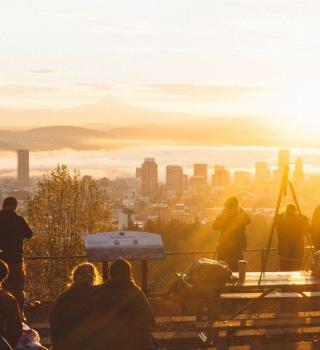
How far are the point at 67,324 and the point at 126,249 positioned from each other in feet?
11.9

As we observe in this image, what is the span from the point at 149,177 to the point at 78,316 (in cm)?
14734

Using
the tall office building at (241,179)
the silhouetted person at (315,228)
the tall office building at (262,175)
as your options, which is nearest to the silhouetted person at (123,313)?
the silhouetted person at (315,228)

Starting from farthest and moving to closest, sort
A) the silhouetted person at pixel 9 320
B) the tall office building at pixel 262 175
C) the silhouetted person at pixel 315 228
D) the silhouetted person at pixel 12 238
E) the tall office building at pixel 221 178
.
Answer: the tall office building at pixel 221 178, the tall office building at pixel 262 175, the silhouetted person at pixel 315 228, the silhouetted person at pixel 12 238, the silhouetted person at pixel 9 320

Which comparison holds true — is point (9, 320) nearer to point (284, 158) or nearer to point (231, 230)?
point (231, 230)

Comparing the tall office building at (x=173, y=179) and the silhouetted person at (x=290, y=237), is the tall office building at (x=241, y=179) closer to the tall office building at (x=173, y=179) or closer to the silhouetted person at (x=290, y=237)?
the tall office building at (x=173, y=179)

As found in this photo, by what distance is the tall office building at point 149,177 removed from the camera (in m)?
148

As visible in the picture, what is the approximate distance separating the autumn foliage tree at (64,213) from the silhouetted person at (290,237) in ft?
80.2

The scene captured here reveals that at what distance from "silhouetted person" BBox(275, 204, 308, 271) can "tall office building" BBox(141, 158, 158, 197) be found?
135 metres

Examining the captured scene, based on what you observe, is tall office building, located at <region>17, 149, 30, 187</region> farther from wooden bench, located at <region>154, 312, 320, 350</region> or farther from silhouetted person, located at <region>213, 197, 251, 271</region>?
wooden bench, located at <region>154, 312, 320, 350</region>

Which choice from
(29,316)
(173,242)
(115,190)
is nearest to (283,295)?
(29,316)

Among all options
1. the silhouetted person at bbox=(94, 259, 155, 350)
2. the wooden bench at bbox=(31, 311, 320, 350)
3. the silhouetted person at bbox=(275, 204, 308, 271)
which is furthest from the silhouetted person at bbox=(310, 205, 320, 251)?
the silhouetted person at bbox=(94, 259, 155, 350)

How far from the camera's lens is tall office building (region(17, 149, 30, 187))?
12566 centimetres

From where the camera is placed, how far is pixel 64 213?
40.4 m

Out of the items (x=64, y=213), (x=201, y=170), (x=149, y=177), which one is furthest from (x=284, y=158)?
(x=149, y=177)
